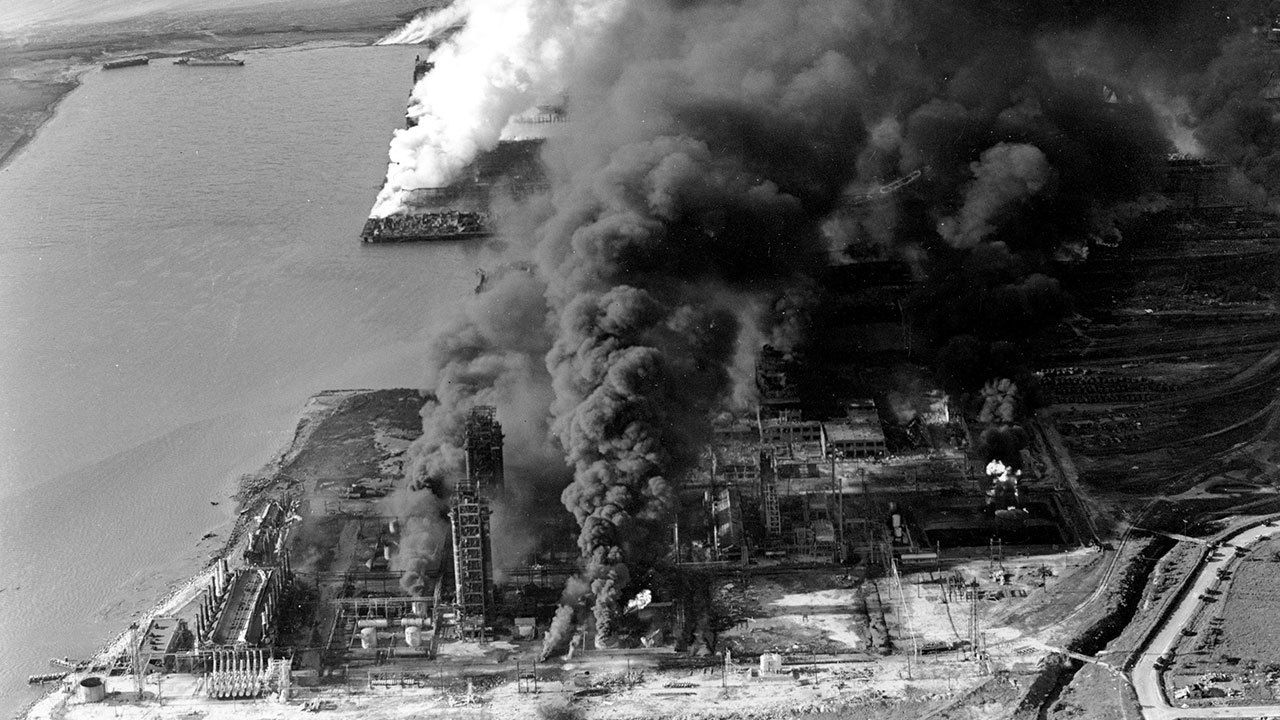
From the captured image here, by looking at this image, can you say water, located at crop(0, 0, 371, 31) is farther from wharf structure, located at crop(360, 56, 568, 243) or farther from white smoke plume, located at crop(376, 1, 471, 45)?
wharf structure, located at crop(360, 56, 568, 243)

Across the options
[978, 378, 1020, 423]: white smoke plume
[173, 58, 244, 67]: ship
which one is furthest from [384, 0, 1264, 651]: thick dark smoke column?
[173, 58, 244, 67]: ship

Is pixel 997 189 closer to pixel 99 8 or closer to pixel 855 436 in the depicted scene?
pixel 855 436

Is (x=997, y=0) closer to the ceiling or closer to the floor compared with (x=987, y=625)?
closer to the ceiling

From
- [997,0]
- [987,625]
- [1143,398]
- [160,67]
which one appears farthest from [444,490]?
[160,67]

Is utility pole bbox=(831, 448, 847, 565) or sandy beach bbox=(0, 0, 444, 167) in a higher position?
sandy beach bbox=(0, 0, 444, 167)

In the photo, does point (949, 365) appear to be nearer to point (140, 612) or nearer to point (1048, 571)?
point (1048, 571)

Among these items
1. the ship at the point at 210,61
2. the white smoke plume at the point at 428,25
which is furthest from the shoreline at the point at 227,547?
the white smoke plume at the point at 428,25

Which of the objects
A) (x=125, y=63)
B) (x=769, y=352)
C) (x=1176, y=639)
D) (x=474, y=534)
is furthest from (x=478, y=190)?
(x=1176, y=639)
